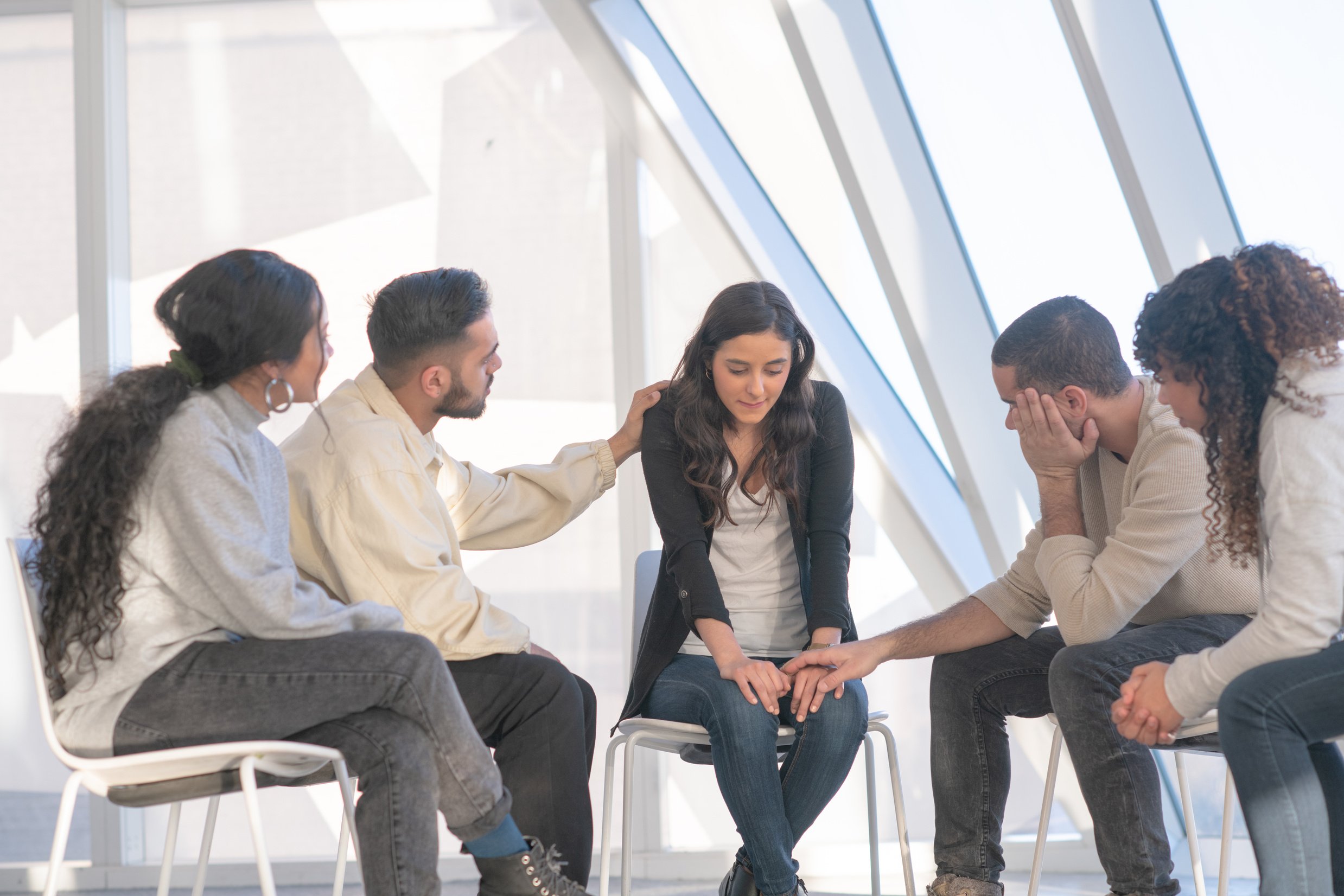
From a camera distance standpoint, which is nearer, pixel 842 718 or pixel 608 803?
pixel 842 718

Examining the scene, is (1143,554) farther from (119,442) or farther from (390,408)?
(119,442)

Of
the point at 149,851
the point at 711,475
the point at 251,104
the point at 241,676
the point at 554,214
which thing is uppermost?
the point at 251,104

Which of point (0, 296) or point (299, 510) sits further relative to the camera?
point (0, 296)

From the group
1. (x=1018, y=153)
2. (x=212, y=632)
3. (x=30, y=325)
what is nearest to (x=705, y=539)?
(x=212, y=632)

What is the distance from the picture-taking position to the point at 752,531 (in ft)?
7.14

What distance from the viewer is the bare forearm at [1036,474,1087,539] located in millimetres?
1957

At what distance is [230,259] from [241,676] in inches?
23.5

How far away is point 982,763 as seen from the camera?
2.04 m

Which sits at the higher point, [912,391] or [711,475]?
[912,391]

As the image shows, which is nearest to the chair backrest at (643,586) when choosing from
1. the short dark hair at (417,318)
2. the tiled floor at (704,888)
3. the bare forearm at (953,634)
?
the bare forearm at (953,634)

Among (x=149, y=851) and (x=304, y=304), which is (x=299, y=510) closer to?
(x=304, y=304)

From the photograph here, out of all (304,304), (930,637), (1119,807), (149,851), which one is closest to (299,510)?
(304,304)

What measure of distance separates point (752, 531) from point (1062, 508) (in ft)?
1.90

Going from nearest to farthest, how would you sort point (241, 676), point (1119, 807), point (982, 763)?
1. point (241, 676)
2. point (1119, 807)
3. point (982, 763)
